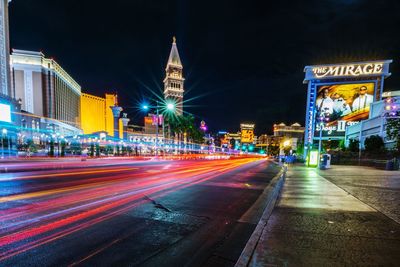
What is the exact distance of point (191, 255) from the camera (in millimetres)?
3955

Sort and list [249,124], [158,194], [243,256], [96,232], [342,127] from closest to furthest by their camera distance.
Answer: [243,256], [96,232], [158,194], [342,127], [249,124]

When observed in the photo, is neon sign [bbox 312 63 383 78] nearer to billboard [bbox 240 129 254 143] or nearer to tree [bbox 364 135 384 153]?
tree [bbox 364 135 384 153]

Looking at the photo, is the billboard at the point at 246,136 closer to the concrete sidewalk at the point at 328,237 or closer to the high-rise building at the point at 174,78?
the high-rise building at the point at 174,78

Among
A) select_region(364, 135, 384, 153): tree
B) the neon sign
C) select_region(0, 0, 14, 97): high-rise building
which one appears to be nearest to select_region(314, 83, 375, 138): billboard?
the neon sign

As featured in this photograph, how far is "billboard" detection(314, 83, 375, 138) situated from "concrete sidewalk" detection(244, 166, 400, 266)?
66228 millimetres

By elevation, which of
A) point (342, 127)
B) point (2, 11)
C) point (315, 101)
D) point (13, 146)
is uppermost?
point (2, 11)

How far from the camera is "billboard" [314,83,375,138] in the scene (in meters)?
65.4

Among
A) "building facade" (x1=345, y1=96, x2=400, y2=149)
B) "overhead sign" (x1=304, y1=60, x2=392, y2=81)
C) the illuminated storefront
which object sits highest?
"overhead sign" (x1=304, y1=60, x2=392, y2=81)

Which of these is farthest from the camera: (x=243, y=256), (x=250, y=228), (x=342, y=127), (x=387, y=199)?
(x=342, y=127)

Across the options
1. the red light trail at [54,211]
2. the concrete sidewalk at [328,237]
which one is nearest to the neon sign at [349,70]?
the concrete sidewalk at [328,237]

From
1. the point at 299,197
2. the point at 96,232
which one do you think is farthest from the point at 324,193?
the point at 96,232

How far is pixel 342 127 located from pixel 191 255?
76.2 meters

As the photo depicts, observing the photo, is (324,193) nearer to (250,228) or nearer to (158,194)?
(250,228)

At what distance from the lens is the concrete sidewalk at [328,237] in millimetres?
3543
